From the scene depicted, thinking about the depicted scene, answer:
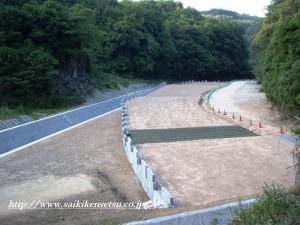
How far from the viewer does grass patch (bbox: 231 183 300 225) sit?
5.18 meters

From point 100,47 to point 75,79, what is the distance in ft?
36.6

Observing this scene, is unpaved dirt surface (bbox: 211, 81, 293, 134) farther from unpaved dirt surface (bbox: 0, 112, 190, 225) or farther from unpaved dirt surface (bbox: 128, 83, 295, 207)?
unpaved dirt surface (bbox: 0, 112, 190, 225)

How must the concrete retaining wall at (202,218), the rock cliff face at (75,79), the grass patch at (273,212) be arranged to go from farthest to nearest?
the rock cliff face at (75,79) < the concrete retaining wall at (202,218) < the grass patch at (273,212)

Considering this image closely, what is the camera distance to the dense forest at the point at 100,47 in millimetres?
28859

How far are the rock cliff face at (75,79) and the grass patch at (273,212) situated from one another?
27330mm

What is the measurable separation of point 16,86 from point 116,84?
21.2m

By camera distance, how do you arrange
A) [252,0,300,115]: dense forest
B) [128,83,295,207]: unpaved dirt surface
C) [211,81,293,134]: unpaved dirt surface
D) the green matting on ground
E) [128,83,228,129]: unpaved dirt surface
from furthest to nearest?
[128,83,228,129]: unpaved dirt surface → [211,81,293,134]: unpaved dirt surface → [252,0,300,115]: dense forest → the green matting on ground → [128,83,295,207]: unpaved dirt surface

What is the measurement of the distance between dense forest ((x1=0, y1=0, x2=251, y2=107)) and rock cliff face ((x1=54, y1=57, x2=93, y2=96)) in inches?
3.4

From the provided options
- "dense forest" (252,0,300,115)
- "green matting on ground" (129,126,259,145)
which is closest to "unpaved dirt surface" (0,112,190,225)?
"green matting on ground" (129,126,259,145)

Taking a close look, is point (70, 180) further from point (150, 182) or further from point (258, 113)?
point (258, 113)

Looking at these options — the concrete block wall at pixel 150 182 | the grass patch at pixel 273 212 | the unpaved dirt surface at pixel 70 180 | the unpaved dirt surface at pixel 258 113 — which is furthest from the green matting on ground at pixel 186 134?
the grass patch at pixel 273 212

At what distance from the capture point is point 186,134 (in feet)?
60.8

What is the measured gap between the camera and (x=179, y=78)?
7538cm

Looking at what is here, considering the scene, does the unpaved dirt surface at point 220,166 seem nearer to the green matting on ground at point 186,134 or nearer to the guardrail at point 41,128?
the green matting on ground at point 186,134
